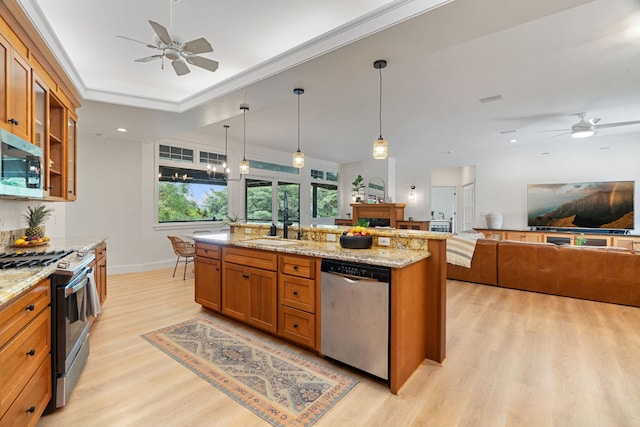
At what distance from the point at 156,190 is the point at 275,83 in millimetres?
4126

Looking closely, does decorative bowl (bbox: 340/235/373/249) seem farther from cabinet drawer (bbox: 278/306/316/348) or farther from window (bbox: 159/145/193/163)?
window (bbox: 159/145/193/163)

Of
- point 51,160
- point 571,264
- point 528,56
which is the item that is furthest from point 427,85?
point 51,160

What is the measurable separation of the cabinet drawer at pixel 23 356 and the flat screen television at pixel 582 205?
898 centimetres

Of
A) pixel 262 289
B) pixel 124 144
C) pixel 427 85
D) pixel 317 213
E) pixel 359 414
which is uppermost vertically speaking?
pixel 427 85

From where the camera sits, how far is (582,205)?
700 centimetres

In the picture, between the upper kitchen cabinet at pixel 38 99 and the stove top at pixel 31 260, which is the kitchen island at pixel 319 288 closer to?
the stove top at pixel 31 260

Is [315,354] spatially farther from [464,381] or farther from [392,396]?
[464,381]

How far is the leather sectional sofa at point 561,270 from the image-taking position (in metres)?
3.92

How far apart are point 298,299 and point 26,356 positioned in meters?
1.69

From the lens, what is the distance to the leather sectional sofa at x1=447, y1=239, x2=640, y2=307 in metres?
3.92

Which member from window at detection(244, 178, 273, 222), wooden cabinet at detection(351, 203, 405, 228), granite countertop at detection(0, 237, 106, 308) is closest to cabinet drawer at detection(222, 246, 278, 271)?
granite countertop at detection(0, 237, 106, 308)

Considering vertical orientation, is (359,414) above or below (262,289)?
below

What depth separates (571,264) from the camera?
4.22 m

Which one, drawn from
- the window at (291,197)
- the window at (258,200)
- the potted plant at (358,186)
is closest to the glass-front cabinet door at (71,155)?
the window at (258,200)
